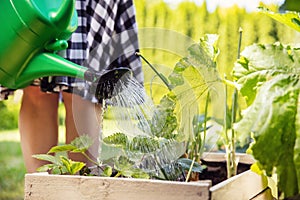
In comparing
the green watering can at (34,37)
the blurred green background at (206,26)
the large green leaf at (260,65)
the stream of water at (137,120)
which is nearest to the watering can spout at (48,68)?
the green watering can at (34,37)

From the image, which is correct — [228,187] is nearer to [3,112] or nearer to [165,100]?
[165,100]

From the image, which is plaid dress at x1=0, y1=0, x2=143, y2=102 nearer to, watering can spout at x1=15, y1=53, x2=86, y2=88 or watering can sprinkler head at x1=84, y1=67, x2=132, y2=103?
watering can spout at x1=15, y1=53, x2=86, y2=88

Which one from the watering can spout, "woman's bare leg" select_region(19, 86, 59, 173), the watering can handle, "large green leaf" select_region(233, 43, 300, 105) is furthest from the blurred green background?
"large green leaf" select_region(233, 43, 300, 105)

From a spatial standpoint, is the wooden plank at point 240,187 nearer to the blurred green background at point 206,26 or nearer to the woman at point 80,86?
the woman at point 80,86

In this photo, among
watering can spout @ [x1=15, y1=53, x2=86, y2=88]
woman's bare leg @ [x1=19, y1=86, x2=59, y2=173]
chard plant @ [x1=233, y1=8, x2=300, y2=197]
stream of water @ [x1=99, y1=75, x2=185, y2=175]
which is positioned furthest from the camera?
woman's bare leg @ [x1=19, y1=86, x2=59, y2=173]

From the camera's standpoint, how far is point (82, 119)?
5.34 feet

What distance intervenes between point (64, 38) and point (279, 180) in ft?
2.45

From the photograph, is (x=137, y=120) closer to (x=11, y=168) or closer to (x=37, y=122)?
(x=37, y=122)

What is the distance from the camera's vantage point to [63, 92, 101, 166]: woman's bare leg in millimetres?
1588

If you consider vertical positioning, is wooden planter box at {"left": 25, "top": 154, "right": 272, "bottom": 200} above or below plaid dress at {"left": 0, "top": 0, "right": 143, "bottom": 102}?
below

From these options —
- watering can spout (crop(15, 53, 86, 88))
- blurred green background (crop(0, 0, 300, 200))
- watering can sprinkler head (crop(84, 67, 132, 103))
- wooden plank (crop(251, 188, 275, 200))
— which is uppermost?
blurred green background (crop(0, 0, 300, 200))

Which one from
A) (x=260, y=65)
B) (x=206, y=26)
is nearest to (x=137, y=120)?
(x=260, y=65)

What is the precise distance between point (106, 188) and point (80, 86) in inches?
25.5

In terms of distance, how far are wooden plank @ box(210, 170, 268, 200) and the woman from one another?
0.46m
